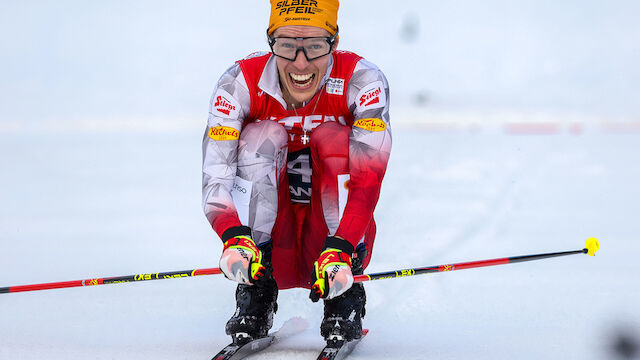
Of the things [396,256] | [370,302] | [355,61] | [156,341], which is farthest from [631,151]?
[156,341]

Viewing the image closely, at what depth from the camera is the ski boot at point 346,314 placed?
9.60 ft

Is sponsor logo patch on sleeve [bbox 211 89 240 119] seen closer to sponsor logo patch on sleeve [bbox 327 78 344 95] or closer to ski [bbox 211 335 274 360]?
sponsor logo patch on sleeve [bbox 327 78 344 95]

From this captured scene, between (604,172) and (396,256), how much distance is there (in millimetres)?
2964

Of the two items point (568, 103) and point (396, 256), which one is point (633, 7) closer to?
point (568, 103)

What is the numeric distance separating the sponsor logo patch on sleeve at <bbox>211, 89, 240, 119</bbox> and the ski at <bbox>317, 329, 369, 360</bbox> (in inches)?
37.8

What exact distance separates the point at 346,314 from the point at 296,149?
28.2 inches

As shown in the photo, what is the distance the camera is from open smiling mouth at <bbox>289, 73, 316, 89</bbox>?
3.01 m

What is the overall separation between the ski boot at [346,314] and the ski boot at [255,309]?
0.81 feet

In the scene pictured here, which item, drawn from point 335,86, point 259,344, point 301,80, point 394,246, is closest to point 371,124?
point 335,86

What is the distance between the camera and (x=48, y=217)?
573 cm

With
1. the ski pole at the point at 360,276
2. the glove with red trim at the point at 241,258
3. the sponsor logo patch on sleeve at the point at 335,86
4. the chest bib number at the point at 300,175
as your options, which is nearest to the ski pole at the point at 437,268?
the ski pole at the point at 360,276

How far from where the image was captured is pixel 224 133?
3020 mm

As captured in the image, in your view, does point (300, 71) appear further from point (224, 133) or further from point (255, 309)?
point (255, 309)

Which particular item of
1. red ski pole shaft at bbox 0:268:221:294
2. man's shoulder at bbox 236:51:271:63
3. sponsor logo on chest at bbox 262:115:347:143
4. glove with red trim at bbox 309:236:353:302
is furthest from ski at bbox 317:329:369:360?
man's shoulder at bbox 236:51:271:63
